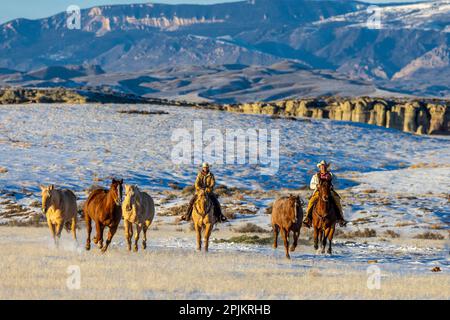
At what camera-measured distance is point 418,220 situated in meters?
37.4

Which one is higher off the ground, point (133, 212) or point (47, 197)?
point (47, 197)

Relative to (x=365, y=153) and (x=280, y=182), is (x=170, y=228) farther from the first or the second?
(x=365, y=153)

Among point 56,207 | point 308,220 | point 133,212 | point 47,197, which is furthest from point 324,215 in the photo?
point 47,197

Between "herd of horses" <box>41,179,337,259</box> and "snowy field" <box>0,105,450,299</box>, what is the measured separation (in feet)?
2.07

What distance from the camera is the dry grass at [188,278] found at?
52.5ft

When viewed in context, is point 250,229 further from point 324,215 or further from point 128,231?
point 128,231

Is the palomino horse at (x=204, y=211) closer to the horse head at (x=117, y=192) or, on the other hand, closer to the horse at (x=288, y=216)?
the horse at (x=288, y=216)

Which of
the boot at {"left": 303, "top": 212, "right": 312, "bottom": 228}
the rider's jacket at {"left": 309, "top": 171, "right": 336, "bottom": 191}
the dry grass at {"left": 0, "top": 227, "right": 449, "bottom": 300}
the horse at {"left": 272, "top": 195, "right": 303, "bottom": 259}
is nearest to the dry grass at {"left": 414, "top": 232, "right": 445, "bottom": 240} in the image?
the boot at {"left": 303, "top": 212, "right": 312, "bottom": 228}

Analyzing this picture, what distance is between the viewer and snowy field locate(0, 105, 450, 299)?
18078 mm

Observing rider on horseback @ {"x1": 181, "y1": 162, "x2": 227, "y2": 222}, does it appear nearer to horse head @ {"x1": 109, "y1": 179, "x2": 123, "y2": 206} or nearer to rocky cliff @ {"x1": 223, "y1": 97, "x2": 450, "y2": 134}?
horse head @ {"x1": 109, "y1": 179, "x2": 123, "y2": 206}

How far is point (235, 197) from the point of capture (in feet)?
145

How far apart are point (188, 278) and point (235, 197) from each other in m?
26.2
